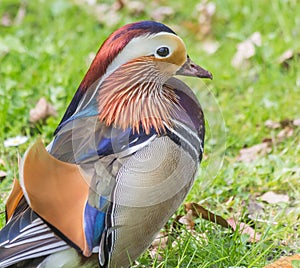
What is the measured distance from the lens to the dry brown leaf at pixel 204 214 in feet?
8.23

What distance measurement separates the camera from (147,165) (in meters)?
2.05

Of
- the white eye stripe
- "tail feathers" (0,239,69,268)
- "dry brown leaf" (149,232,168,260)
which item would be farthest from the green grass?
→ "tail feathers" (0,239,69,268)

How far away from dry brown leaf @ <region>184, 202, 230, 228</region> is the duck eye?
62cm

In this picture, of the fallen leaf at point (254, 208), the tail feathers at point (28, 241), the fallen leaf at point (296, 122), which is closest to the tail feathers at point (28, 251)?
the tail feathers at point (28, 241)

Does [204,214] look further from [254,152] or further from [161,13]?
[161,13]

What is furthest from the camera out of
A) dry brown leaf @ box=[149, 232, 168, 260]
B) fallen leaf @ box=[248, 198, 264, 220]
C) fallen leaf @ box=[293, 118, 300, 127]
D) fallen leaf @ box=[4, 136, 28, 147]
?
fallen leaf @ box=[293, 118, 300, 127]

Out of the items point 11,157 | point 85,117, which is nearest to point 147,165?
point 85,117

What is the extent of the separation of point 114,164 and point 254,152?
4.08 ft

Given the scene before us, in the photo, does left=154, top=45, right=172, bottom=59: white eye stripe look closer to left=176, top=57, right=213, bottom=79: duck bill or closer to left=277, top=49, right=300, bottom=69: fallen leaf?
left=176, top=57, right=213, bottom=79: duck bill

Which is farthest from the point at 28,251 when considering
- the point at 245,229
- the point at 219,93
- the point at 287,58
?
the point at 287,58

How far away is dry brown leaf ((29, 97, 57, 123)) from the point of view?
3285 mm

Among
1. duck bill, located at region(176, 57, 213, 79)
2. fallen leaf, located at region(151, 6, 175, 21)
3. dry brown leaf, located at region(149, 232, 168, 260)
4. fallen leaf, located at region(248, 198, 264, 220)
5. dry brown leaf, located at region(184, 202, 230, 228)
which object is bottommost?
fallen leaf, located at region(248, 198, 264, 220)

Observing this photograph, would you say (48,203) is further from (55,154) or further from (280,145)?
(280,145)

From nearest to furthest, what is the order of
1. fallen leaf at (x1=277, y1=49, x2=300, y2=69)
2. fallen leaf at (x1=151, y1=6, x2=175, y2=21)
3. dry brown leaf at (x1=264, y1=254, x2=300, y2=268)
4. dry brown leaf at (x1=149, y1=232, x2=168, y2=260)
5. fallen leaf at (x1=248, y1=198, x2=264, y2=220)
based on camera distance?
1. dry brown leaf at (x1=264, y1=254, x2=300, y2=268)
2. dry brown leaf at (x1=149, y1=232, x2=168, y2=260)
3. fallen leaf at (x1=248, y1=198, x2=264, y2=220)
4. fallen leaf at (x1=277, y1=49, x2=300, y2=69)
5. fallen leaf at (x1=151, y1=6, x2=175, y2=21)
